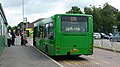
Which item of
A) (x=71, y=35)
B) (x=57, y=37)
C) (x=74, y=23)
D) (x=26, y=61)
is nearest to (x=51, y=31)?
(x=57, y=37)

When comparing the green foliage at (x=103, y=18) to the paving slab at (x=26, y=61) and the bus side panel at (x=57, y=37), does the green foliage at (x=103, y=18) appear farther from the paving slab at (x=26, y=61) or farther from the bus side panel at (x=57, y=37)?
the bus side panel at (x=57, y=37)

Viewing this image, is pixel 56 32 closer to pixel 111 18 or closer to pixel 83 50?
pixel 83 50

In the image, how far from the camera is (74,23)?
19.7 m

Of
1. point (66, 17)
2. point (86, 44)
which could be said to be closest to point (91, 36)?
point (86, 44)

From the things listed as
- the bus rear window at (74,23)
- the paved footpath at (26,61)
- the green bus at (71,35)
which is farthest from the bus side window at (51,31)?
the paved footpath at (26,61)

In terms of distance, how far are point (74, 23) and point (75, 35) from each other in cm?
72

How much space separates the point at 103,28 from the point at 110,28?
8.35 ft

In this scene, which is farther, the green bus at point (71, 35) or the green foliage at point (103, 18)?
the green foliage at point (103, 18)

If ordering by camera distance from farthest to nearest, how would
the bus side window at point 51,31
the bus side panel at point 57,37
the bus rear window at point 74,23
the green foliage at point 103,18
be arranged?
the green foliage at point 103,18, the bus side window at point 51,31, the bus rear window at point 74,23, the bus side panel at point 57,37

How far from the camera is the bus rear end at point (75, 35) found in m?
19.4

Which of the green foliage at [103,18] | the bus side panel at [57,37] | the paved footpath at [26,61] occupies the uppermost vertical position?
the green foliage at [103,18]

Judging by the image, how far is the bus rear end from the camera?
19.4 m

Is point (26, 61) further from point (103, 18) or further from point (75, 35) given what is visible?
point (103, 18)

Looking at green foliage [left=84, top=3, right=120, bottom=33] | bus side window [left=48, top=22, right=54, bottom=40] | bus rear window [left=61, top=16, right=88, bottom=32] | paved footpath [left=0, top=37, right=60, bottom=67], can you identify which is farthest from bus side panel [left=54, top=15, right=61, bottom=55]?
green foliage [left=84, top=3, right=120, bottom=33]
